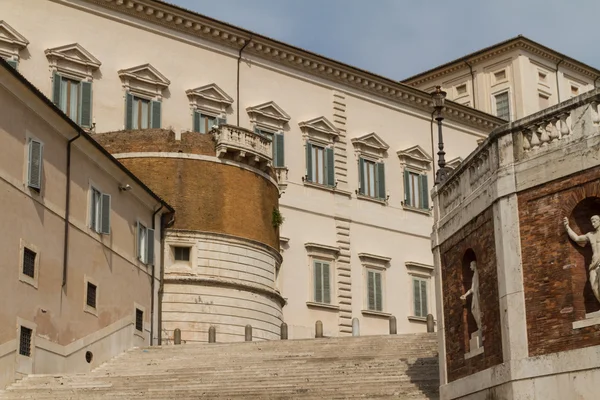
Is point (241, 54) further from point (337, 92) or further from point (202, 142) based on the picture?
point (202, 142)

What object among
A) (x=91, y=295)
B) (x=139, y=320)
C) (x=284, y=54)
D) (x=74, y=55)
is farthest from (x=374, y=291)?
(x=91, y=295)

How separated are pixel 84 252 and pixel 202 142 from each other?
27.7 feet

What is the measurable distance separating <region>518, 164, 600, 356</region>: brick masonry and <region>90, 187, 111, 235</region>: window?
622 inches

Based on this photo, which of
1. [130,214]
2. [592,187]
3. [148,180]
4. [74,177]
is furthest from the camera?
[148,180]

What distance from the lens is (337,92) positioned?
1913 inches

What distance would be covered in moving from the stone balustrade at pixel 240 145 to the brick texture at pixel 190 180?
0.35 m

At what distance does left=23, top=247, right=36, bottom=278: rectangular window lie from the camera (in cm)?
2636

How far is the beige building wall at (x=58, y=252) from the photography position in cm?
2573

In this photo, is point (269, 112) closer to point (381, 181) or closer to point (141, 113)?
point (141, 113)

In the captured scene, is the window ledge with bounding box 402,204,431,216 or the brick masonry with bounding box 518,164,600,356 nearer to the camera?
the brick masonry with bounding box 518,164,600,356

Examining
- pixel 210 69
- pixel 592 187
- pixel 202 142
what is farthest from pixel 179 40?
pixel 592 187

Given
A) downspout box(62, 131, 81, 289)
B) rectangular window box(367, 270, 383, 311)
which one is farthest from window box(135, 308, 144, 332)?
rectangular window box(367, 270, 383, 311)

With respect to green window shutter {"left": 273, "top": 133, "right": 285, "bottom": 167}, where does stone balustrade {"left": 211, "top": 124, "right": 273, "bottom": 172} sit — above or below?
below

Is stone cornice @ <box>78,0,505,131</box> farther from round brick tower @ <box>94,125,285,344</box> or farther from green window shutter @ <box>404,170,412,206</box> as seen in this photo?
round brick tower @ <box>94,125,285,344</box>
